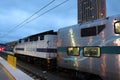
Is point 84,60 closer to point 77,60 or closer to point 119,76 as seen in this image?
point 77,60

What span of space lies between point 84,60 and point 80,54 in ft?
2.01

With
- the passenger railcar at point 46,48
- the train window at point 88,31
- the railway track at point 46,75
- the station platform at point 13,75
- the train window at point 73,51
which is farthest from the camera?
the passenger railcar at point 46,48

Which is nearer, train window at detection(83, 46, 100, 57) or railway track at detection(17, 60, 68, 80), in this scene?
train window at detection(83, 46, 100, 57)

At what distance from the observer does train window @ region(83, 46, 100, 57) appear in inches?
472

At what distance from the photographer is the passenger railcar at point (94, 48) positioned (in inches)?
426

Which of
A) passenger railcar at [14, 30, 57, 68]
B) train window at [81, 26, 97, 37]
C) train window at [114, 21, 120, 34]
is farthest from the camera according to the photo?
passenger railcar at [14, 30, 57, 68]

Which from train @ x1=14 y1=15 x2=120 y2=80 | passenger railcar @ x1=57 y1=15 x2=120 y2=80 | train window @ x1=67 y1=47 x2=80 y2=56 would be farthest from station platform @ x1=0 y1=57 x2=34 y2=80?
train window @ x1=67 y1=47 x2=80 y2=56

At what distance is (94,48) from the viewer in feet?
40.2

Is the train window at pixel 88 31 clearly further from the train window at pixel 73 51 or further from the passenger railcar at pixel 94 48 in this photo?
the train window at pixel 73 51

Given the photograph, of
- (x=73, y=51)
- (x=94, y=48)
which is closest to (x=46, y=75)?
(x=73, y=51)

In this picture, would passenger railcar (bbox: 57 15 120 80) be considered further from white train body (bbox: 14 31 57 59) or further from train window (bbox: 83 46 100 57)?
white train body (bbox: 14 31 57 59)

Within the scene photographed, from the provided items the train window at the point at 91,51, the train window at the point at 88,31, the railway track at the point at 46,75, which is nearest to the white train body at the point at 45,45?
the railway track at the point at 46,75

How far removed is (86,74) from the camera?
1318cm

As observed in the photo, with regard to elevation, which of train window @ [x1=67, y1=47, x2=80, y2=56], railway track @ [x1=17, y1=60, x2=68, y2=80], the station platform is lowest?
railway track @ [x1=17, y1=60, x2=68, y2=80]
